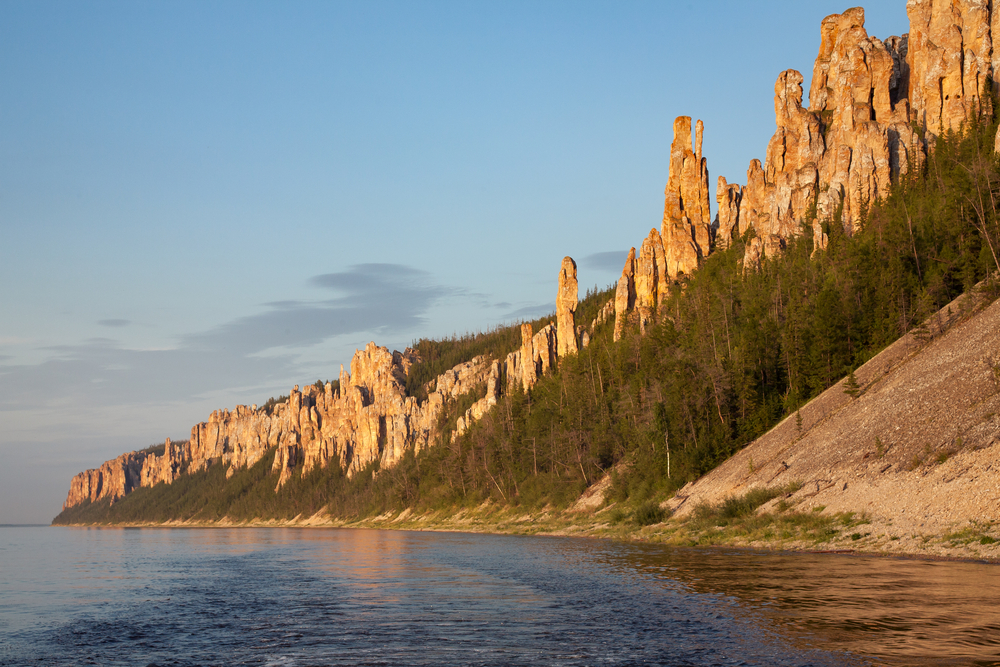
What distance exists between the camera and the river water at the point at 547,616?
20.1m

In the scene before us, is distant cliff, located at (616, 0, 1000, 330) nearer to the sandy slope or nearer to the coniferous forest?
the coniferous forest

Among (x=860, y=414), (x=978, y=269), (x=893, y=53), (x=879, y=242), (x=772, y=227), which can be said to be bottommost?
(x=860, y=414)

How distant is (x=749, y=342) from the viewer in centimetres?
8894

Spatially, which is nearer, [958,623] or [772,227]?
[958,623]

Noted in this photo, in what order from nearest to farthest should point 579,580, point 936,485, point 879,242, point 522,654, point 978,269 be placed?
1. point 522,654
2. point 579,580
3. point 936,485
4. point 978,269
5. point 879,242

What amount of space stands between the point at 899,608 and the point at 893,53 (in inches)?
5330

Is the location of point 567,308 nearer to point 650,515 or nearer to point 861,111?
point 861,111

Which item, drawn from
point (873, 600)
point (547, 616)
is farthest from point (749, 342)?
point (547, 616)

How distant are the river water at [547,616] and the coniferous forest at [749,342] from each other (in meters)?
40.5

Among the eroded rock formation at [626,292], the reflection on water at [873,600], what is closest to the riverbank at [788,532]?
the reflection on water at [873,600]

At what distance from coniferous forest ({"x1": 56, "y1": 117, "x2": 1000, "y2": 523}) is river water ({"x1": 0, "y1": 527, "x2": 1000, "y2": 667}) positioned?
4048 centimetres

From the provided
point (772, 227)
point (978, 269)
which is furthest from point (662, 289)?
point (978, 269)

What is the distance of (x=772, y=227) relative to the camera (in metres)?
132

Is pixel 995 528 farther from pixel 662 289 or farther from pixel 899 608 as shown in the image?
pixel 662 289
